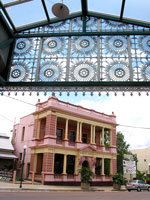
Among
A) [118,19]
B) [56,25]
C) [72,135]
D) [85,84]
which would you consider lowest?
[85,84]

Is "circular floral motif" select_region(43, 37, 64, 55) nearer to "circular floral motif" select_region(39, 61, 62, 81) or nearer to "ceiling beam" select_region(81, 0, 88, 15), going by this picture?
"circular floral motif" select_region(39, 61, 62, 81)

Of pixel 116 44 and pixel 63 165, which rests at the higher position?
pixel 116 44

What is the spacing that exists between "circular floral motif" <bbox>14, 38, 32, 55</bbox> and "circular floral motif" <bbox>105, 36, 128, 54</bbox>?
1933 mm

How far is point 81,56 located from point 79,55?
0.06 m

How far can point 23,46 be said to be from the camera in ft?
16.9

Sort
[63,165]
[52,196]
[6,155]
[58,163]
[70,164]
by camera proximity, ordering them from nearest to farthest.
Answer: [52,196], [63,165], [58,163], [70,164], [6,155]

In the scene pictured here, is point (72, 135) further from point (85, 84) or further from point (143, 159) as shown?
point (143, 159)

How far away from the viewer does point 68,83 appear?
452 cm

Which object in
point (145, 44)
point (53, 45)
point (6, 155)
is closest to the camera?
point (145, 44)

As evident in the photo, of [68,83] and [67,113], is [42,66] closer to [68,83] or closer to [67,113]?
[68,83]

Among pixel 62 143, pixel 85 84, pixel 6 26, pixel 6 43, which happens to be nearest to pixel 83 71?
pixel 85 84

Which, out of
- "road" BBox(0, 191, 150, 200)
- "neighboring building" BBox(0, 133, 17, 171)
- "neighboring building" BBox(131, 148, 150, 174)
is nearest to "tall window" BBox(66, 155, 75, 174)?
"neighboring building" BBox(0, 133, 17, 171)

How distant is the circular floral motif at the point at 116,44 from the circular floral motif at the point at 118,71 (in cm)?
38

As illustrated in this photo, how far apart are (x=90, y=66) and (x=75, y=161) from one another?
18116mm
